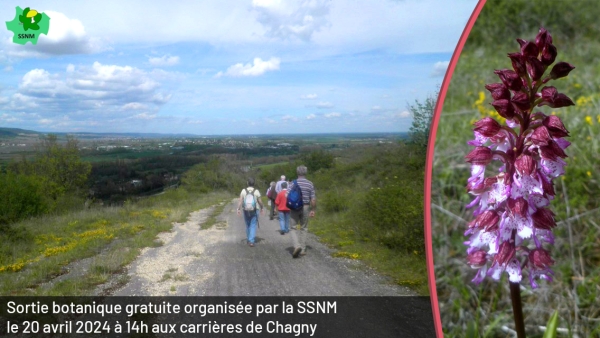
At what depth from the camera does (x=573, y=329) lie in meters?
1.98

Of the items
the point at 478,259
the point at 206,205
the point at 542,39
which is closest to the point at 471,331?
the point at 478,259

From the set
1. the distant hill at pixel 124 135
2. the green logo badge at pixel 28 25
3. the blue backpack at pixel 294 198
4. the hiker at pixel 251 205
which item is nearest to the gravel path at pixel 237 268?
the hiker at pixel 251 205

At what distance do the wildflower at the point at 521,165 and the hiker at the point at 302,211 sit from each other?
1.48 m

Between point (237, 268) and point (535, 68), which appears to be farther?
point (237, 268)

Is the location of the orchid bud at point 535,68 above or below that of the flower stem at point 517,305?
above

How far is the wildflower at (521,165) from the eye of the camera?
40.6 inches

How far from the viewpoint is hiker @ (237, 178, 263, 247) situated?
103 inches

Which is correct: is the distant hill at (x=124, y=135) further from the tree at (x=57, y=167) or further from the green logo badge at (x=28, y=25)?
the green logo badge at (x=28, y=25)

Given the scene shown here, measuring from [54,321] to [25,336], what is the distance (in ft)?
0.44

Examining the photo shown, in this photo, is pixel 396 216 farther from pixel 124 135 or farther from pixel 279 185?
pixel 124 135

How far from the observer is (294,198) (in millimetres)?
2609

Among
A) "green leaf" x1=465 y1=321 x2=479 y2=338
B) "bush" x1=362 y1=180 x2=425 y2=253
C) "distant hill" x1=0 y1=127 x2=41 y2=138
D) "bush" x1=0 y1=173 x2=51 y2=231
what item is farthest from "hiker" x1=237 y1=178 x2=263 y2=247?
"green leaf" x1=465 y1=321 x2=479 y2=338

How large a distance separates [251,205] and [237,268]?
0.35 meters

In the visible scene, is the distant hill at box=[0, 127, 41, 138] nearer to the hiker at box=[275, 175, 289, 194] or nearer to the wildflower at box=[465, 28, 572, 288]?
the hiker at box=[275, 175, 289, 194]
